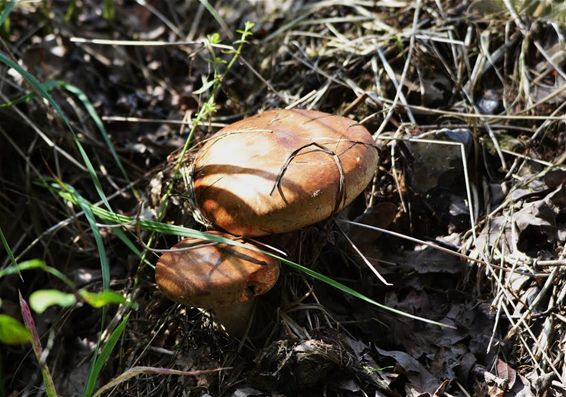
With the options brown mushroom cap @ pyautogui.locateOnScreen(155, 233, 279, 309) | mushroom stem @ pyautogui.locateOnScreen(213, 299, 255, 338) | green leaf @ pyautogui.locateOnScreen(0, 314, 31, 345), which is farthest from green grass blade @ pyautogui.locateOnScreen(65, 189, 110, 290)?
green leaf @ pyautogui.locateOnScreen(0, 314, 31, 345)

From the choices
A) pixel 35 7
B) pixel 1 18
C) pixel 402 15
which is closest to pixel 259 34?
pixel 402 15

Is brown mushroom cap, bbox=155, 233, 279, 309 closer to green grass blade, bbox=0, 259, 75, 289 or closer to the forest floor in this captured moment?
the forest floor

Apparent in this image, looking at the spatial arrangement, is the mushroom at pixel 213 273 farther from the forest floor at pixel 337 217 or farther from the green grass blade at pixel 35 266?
the green grass blade at pixel 35 266

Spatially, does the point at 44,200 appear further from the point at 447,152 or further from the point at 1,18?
the point at 447,152

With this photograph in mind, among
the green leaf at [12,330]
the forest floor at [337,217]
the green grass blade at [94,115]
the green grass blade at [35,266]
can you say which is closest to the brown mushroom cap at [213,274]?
the forest floor at [337,217]

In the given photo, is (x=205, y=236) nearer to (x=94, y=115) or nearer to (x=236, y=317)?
(x=236, y=317)
